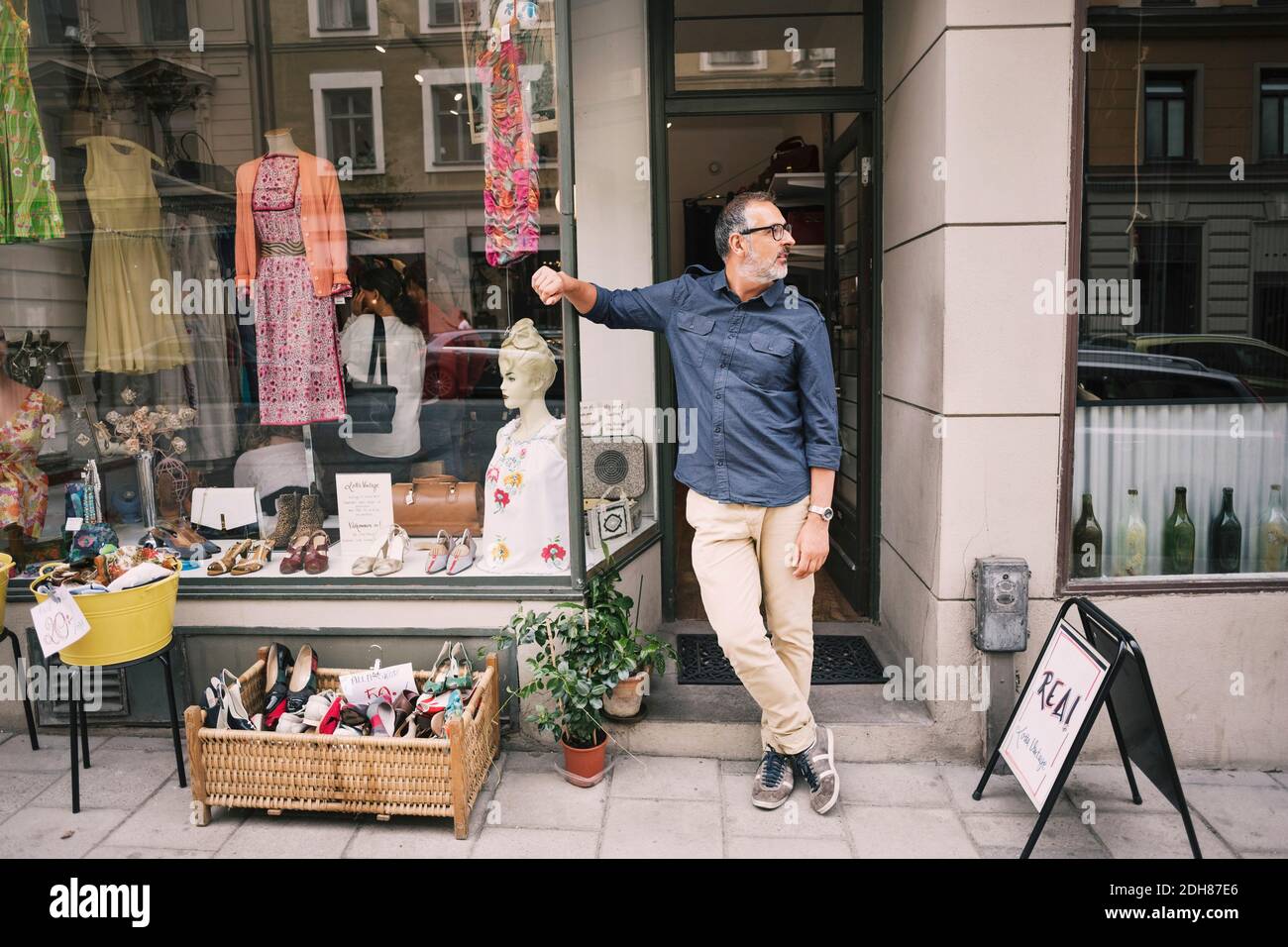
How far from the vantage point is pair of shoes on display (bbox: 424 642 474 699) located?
3537mm

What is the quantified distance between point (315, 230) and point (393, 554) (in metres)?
1.85

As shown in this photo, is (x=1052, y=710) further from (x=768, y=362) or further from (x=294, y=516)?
(x=294, y=516)

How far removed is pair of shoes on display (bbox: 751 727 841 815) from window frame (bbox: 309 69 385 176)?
3845 millimetres

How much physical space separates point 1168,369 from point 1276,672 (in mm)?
1313

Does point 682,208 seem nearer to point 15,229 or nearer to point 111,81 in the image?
point 111,81

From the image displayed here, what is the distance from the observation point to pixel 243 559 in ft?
14.0

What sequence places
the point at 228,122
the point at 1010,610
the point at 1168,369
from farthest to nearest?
the point at 228,122 < the point at 1168,369 < the point at 1010,610

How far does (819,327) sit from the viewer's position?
323cm

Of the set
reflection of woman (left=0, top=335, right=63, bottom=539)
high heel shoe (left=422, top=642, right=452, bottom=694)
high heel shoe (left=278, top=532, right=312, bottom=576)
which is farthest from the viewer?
reflection of woman (left=0, top=335, right=63, bottom=539)

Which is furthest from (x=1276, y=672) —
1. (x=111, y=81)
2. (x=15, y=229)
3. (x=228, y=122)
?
(x=111, y=81)

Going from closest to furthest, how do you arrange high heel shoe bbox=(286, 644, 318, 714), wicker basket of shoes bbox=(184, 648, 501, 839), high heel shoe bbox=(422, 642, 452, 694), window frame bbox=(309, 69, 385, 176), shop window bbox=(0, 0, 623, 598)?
wicker basket of shoes bbox=(184, 648, 501, 839), high heel shoe bbox=(422, 642, 452, 694), high heel shoe bbox=(286, 644, 318, 714), shop window bbox=(0, 0, 623, 598), window frame bbox=(309, 69, 385, 176)

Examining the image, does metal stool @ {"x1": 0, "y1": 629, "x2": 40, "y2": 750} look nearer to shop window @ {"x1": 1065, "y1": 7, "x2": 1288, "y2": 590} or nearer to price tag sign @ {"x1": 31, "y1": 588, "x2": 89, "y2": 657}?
price tag sign @ {"x1": 31, "y1": 588, "x2": 89, "y2": 657}

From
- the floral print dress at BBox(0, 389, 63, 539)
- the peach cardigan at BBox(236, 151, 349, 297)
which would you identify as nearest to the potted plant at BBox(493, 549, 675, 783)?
the peach cardigan at BBox(236, 151, 349, 297)

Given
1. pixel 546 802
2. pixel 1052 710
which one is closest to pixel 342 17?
pixel 546 802
